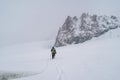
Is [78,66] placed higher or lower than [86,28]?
higher

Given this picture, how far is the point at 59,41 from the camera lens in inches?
3174

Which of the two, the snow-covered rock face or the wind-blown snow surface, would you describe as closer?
the wind-blown snow surface

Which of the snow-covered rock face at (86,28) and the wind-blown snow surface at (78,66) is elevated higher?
the wind-blown snow surface at (78,66)

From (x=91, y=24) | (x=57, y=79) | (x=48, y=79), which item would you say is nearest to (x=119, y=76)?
(x=57, y=79)

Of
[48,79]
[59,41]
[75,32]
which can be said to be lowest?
[59,41]

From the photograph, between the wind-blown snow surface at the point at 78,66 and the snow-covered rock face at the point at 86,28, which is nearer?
the wind-blown snow surface at the point at 78,66

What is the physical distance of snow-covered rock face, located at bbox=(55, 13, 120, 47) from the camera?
7369 centimetres

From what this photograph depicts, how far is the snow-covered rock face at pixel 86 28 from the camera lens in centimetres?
7369

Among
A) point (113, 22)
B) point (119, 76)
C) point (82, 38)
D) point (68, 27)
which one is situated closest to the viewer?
point (119, 76)

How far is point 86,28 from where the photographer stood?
257ft

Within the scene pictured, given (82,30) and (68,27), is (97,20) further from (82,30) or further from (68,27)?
(68,27)

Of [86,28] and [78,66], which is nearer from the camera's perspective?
[78,66]

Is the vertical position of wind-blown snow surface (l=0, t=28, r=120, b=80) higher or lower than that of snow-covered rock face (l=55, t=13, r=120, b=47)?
higher

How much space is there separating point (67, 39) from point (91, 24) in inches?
960
